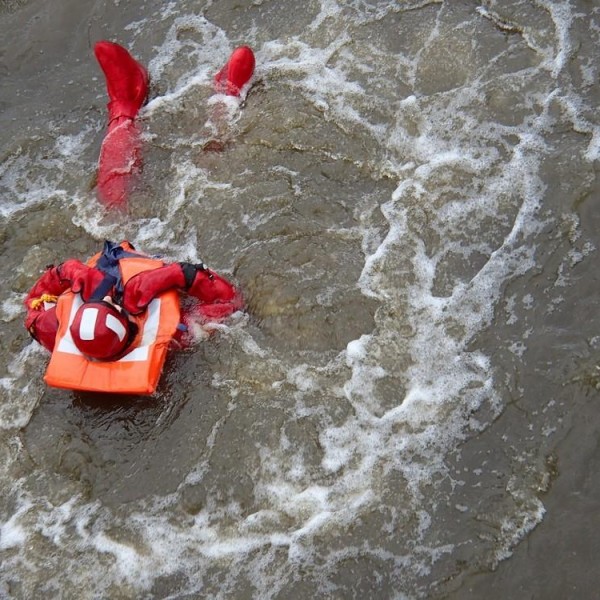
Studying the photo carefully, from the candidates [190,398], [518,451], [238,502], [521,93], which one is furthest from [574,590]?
[521,93]

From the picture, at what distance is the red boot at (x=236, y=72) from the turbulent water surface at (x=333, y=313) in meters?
0.17

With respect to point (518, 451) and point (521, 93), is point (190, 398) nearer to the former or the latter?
point (518, 451)

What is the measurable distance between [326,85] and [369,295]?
246 centimetres

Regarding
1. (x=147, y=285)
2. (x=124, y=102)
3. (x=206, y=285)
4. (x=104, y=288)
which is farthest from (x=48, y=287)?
(x=124, y=102)

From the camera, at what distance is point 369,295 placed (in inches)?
219

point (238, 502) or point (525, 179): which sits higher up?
point (525, 179)

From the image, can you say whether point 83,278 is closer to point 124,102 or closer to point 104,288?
point 104,288

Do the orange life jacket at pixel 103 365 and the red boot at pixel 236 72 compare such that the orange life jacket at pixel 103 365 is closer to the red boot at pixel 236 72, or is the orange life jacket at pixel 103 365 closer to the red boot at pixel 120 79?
the red boot at pixel 120 79

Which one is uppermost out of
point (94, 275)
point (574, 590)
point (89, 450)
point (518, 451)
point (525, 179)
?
point (94, 275)

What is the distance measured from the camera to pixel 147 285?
16.9 feet

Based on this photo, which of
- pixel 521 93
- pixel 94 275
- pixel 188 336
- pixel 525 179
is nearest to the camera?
pixel 94 275

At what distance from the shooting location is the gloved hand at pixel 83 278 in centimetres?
512

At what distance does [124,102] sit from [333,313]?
313 centimetres

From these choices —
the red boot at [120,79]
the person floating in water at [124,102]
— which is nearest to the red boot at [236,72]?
the person floating in water at [124,102]
